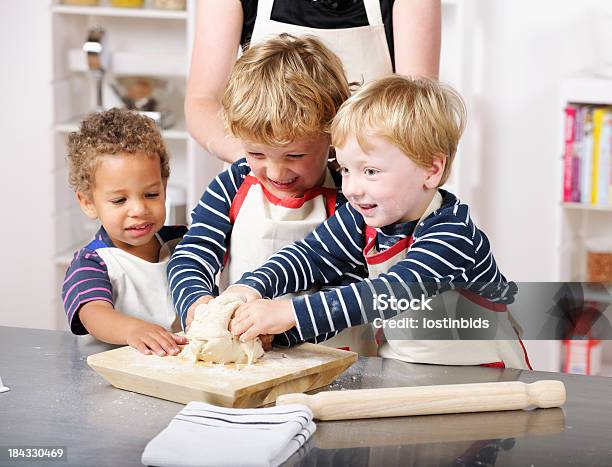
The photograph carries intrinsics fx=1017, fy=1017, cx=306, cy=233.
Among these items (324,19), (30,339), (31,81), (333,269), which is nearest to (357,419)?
(333,269)

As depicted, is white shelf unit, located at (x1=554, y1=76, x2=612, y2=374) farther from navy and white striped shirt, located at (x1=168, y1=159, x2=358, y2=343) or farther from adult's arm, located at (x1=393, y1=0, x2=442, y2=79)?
navy and white striped shirt, located at (x1=168, y1=159, x2=358, y2=343)

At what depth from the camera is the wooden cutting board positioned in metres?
1.24

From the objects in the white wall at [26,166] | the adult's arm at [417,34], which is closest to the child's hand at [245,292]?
the adult's arm at [417,34]

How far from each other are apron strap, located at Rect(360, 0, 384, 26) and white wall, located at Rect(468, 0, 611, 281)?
1.53m

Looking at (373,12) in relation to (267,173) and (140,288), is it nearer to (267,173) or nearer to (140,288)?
(267,173)

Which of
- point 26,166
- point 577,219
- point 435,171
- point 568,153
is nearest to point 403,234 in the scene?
point 435,171

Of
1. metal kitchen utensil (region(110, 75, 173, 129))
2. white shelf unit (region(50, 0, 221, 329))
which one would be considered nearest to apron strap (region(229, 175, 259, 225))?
white shelf unit (region(50, 0, 221, 329))

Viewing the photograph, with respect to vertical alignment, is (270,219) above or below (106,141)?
below

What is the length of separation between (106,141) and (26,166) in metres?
2.06

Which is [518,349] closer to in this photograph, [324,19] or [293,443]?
[293,443]

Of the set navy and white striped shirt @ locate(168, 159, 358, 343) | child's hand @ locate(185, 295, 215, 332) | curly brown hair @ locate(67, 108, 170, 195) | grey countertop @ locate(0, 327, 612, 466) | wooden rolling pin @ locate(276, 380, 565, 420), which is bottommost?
grey countertop @ locate(0, 327, 612, 466)

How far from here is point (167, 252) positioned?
175cm

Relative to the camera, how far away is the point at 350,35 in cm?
187

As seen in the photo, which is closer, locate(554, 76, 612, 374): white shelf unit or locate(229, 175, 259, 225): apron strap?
locate(229, 175, 259, 225): apron strap
